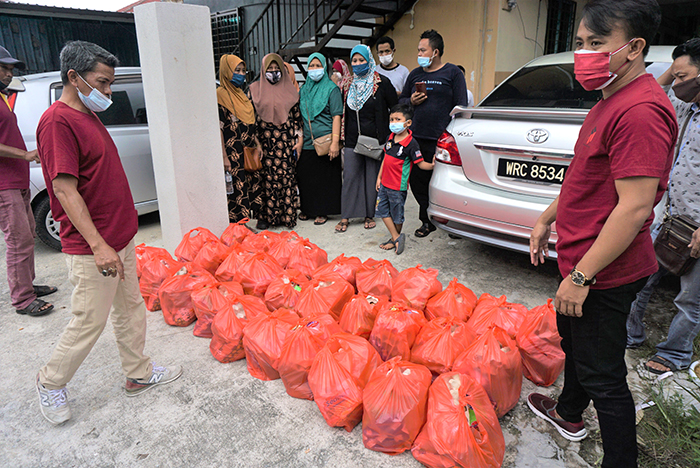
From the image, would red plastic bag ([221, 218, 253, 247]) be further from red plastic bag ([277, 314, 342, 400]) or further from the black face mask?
the black face mask

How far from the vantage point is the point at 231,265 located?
127 inches

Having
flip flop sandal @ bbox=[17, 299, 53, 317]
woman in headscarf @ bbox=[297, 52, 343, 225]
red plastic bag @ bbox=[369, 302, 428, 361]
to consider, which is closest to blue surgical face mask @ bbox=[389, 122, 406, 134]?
woman in headscarf @ bbox=[297, 52, 343, 225]

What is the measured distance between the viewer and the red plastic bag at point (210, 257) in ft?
11.1

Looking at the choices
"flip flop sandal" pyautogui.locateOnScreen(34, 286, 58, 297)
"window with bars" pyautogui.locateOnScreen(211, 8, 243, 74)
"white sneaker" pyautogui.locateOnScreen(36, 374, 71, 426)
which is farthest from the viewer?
"window with bars" pyautogui.locateOnScreen(211, 8, 243, 74)

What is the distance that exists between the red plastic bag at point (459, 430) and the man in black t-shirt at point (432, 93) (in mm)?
3022

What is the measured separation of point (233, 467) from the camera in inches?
73.5

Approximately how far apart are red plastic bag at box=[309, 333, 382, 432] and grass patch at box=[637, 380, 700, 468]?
1.24 m

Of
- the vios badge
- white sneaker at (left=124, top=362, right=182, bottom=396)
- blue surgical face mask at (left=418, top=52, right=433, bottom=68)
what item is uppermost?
blue surgical face mask at (left=418, top=52, right=433, bottom=68)

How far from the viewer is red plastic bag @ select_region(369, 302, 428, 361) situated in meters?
2.35

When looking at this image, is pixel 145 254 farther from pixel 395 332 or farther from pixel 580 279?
pixel 580 279

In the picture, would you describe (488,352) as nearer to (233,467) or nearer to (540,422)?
(540,422)

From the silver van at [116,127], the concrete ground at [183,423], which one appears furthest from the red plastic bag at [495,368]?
the silver van at [116,127]

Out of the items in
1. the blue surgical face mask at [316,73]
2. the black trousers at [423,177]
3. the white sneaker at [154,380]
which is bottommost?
the white sneaker at [154,380]

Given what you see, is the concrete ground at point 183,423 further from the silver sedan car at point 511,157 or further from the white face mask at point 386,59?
the white face mask at point 386,59
